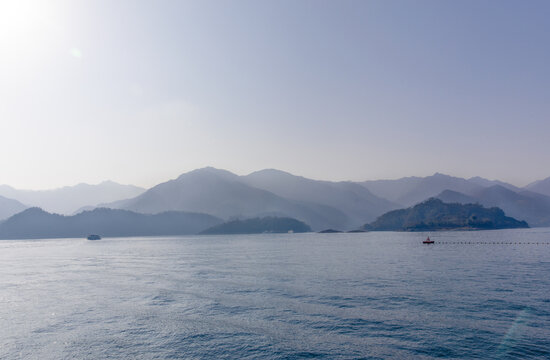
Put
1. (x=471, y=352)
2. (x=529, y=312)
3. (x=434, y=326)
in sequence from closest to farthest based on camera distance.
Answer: (x=471, y=352) < (x=434, y=326) < (x=529, y=312)

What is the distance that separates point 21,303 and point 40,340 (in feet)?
74.4

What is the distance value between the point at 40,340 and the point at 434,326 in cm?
4042

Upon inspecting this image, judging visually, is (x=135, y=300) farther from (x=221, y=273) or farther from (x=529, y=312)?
(x=529, y=312)

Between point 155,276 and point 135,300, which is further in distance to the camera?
point 155,276

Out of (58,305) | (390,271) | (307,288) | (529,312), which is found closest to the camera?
(529,312)

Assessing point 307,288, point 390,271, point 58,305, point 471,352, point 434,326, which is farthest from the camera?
point 390,271

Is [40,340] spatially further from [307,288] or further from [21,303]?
→ [307,288]

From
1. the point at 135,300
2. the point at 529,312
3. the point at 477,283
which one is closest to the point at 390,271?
the point at 477,283

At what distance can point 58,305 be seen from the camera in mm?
47812

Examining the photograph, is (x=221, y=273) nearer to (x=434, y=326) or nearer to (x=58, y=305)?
(x=58, y=305)

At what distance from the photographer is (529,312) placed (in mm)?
37000

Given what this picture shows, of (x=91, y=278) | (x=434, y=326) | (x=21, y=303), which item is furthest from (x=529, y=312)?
(x=91, y=278)

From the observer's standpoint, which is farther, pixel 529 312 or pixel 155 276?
pixel 155 276

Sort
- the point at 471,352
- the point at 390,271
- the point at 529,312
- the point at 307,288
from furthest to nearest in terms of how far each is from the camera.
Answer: the point at 390,271, the point at 307,288, the point at 529,312, the point at 471,352
